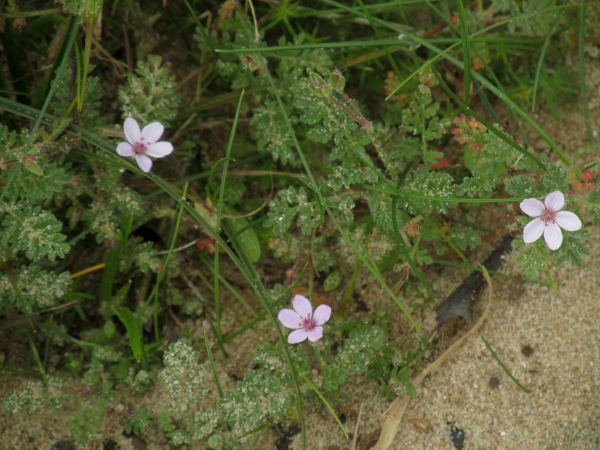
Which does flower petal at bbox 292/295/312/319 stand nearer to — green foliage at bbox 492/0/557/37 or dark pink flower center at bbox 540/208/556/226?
dark pink flower center at bbox 540/208/556/226

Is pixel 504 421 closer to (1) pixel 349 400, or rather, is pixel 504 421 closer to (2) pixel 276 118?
(1) pixel 349 400

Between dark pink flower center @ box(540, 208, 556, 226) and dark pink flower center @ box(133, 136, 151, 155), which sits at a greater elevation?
dark pink flower center @ box(133, 136, 151, 155)

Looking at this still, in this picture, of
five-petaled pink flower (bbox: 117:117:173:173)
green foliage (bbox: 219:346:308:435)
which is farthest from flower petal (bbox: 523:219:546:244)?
five-petaled pink flower (bbox: 117:117:173:173)

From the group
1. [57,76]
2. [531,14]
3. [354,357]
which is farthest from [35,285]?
[531,14]

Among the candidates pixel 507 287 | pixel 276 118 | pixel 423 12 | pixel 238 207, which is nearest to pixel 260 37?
pixel 276 118

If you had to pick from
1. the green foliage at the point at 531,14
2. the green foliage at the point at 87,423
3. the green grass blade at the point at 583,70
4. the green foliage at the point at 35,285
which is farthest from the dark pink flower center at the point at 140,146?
the green grass blade at the point at 583,70

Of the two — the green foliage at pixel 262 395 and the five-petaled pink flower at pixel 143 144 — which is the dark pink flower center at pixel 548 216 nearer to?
the green foliage at pixel 262 395

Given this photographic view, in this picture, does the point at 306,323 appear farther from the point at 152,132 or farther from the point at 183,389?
the point at 152,132
